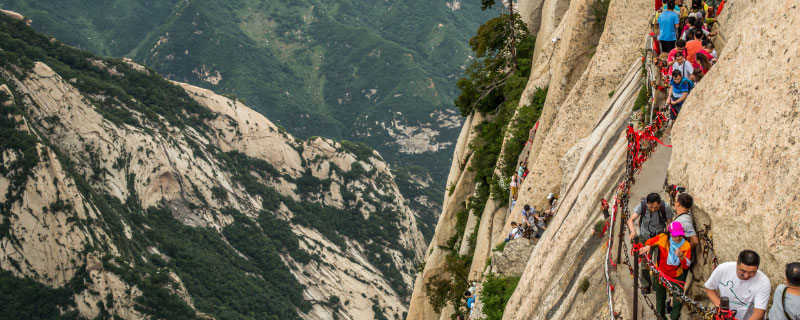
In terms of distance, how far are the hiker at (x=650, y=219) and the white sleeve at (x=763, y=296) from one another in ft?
8.18

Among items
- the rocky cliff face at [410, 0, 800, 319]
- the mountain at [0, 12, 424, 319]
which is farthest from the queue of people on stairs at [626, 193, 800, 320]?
the mountain at [0, 12, 424, 319]

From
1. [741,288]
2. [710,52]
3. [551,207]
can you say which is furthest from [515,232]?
[741,288]

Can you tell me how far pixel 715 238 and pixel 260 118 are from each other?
5941 inches

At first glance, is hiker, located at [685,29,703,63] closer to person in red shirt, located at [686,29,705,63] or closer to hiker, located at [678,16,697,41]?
person in red shirt, located at [686,29,705,63]

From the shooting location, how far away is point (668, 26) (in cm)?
1686

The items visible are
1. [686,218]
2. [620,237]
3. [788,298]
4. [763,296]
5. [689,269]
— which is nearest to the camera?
[788,298]

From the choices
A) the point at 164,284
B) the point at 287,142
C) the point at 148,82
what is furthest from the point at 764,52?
the point at 287,142

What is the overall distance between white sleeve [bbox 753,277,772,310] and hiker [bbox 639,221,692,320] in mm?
1477

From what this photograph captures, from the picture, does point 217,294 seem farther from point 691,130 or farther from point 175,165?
point 691,130

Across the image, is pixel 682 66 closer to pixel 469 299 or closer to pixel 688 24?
pixel 688 24

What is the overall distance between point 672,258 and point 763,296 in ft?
5.85

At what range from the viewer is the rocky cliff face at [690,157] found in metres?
9.61

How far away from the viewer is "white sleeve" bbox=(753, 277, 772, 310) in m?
8.62

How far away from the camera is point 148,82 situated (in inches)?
5261
